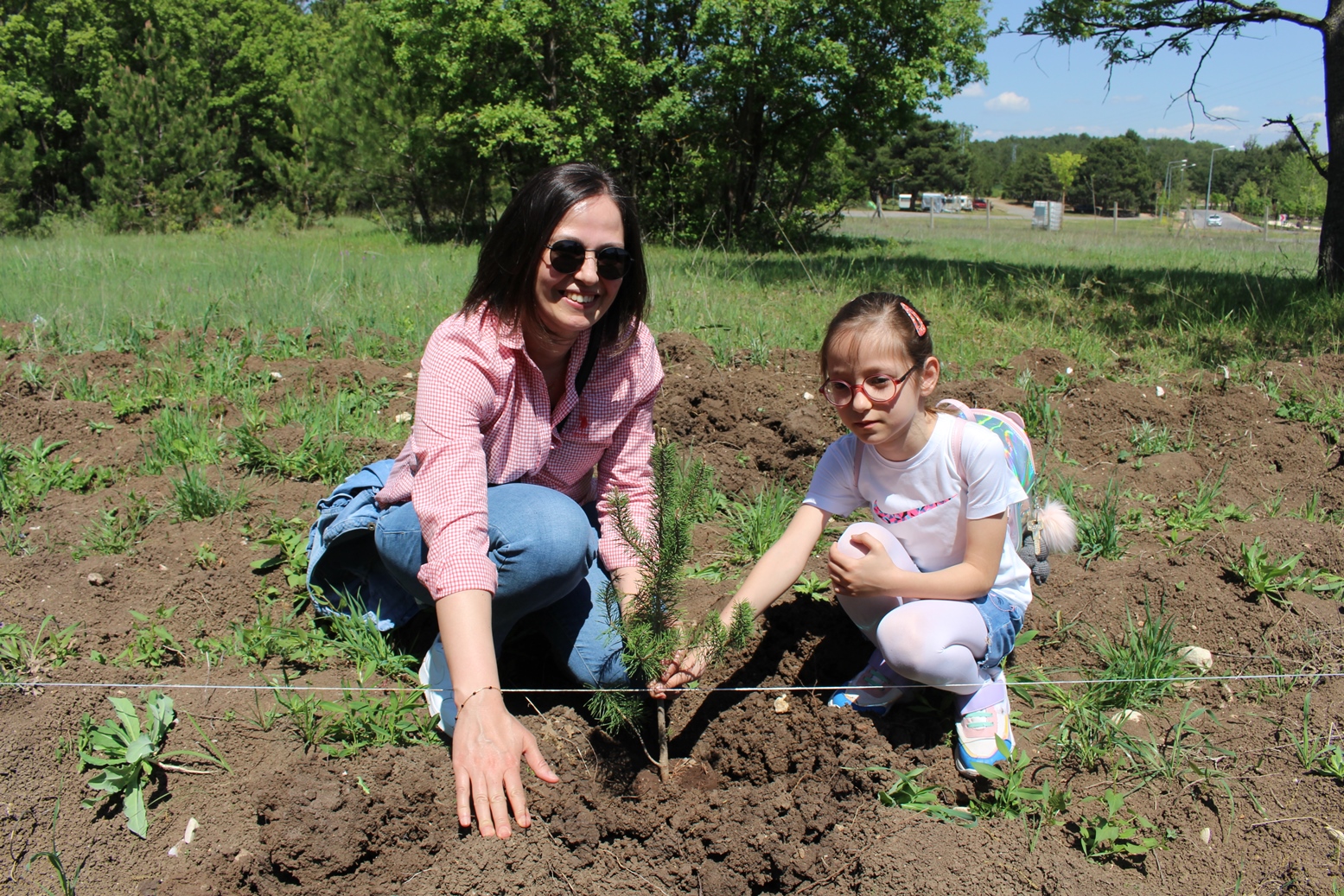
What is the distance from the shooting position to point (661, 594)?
1988 millimetres

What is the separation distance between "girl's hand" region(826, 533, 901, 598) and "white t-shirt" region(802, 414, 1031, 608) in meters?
0.19

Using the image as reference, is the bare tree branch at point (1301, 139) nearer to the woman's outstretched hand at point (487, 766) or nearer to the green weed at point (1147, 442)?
the green weed at point (1147, 442)

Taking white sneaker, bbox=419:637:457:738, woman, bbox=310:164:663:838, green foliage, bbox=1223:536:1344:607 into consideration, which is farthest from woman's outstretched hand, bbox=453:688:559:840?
green foliage, bbox=1223:536:1344:607

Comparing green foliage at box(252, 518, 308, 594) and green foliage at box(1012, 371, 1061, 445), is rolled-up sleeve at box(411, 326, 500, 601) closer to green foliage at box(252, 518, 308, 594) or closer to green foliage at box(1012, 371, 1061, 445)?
green foliage at box(252, 518, 308, 594)

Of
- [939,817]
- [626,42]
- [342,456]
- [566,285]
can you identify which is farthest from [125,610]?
[626,42]

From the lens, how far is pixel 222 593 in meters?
2.79

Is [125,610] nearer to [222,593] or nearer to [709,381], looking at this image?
[222,593]

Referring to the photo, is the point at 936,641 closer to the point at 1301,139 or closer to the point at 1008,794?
the point at 1008,794

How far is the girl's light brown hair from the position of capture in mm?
1973

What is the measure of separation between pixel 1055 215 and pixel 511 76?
34862 millimetres

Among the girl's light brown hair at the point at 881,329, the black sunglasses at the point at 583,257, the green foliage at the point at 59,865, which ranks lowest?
the green foliage at the point at 59,865

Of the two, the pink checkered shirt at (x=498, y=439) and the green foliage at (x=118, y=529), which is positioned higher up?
the pink checkered shirt at (x=498, y=439)

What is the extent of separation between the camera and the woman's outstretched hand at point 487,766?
161cm

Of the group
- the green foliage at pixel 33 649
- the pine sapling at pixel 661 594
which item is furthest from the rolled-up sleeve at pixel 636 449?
the green foliage at pixel 33 649
